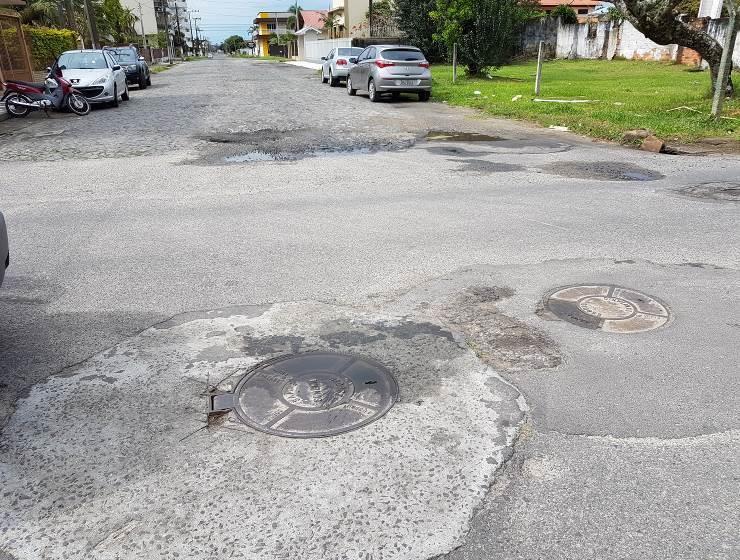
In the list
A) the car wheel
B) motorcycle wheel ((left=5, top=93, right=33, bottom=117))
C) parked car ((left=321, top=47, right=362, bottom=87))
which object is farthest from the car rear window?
motorcycle wheel ((left=5, top=93, right=33, bottom=117))

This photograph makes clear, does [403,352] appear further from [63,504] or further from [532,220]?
[532,220]

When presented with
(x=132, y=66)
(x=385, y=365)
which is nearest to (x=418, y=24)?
→ (x=132, y=66)

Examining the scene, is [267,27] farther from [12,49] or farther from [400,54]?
[400,54]

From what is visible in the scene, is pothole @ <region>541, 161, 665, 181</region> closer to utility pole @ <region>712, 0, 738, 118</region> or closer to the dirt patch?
utility pole @ <region>712, 0, 738, 118</region>

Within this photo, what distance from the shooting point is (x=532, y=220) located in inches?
254

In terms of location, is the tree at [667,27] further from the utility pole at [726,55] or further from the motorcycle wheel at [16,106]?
the motorcycle wheel at [16,106]

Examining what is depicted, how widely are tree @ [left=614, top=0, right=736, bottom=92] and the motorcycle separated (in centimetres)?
1474

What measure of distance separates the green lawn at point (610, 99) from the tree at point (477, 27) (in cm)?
104

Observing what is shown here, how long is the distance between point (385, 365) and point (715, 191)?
21.0 feet

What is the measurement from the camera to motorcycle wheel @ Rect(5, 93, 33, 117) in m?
15.5

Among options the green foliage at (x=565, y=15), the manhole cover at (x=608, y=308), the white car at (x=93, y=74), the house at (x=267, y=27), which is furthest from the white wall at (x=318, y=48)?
the house at (x=267, y=27)

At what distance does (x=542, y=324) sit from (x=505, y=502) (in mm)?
1826

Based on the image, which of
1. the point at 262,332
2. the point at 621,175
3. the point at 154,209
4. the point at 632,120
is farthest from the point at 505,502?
the point at 632,120

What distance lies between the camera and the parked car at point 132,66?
24.9 metres
